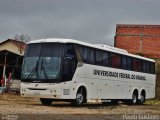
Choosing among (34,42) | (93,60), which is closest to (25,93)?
(34,42)

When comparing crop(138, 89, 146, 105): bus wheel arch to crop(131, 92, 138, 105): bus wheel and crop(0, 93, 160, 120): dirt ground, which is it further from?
crop(0, 93, 160, 120): dirt ground

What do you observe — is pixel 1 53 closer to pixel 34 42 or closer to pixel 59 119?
pixel 34 42

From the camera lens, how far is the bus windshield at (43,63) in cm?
2058

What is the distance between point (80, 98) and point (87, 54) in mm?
2325

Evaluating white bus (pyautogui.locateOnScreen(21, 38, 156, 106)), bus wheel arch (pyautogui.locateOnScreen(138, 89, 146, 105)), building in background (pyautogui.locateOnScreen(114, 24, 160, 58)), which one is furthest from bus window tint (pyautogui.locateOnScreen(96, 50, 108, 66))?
building in background (pyautogui.locateOnScreen(114, 24, 160, 58))

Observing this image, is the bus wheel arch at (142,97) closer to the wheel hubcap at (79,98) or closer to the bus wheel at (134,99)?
the bus wheel at (134,99)

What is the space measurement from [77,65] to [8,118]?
8.84 metres

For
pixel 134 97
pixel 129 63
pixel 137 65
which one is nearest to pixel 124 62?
pixel 129 63

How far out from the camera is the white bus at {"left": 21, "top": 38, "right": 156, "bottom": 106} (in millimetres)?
20578

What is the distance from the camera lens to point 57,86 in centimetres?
2041

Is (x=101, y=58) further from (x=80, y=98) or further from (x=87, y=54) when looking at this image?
(x=80, y=98)

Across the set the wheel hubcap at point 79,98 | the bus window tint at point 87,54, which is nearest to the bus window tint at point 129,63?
the bus window tint at point 87,54

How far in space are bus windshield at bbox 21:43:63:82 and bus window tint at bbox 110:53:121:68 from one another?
5188 millimetres

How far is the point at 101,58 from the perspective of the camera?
24000mm
